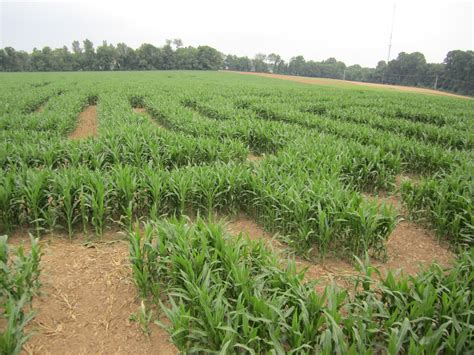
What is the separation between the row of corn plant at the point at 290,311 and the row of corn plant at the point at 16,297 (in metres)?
0.85

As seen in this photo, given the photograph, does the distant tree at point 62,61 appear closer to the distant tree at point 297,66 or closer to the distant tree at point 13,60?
the distant tree at point 13,60

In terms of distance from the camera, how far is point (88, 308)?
261 centimetres

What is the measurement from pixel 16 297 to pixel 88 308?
0.57 meters

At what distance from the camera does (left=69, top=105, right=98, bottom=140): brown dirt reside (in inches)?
432

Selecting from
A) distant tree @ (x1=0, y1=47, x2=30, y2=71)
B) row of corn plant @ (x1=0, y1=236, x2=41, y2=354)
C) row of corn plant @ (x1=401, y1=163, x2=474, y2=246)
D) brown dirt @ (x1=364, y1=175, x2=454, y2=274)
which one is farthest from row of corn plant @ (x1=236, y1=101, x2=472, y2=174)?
distant tree @ (x1=0, y1=47, x2=30, y2=71)

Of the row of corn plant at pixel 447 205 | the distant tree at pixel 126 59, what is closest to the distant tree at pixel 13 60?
the distant tree at pixel 126 59

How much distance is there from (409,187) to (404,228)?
765mm

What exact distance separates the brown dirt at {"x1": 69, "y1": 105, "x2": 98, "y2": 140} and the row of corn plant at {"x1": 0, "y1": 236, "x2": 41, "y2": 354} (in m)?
7.86

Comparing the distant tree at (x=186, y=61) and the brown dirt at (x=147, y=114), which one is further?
the distant tree at (x=186, y=61)

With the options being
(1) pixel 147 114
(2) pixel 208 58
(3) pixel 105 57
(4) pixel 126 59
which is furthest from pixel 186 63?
(1) pixel 147 114

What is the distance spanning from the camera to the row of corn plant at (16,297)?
1878mm

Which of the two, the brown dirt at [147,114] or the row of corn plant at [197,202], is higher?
the brown dirt at [147,114]

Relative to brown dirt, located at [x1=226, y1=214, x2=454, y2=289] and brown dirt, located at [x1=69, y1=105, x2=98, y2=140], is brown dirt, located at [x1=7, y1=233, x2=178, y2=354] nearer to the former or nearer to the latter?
brown dirt, located at [x1=226, y1=214, x2=454, y2=289]

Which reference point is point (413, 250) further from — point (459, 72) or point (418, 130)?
point (459, 72)
